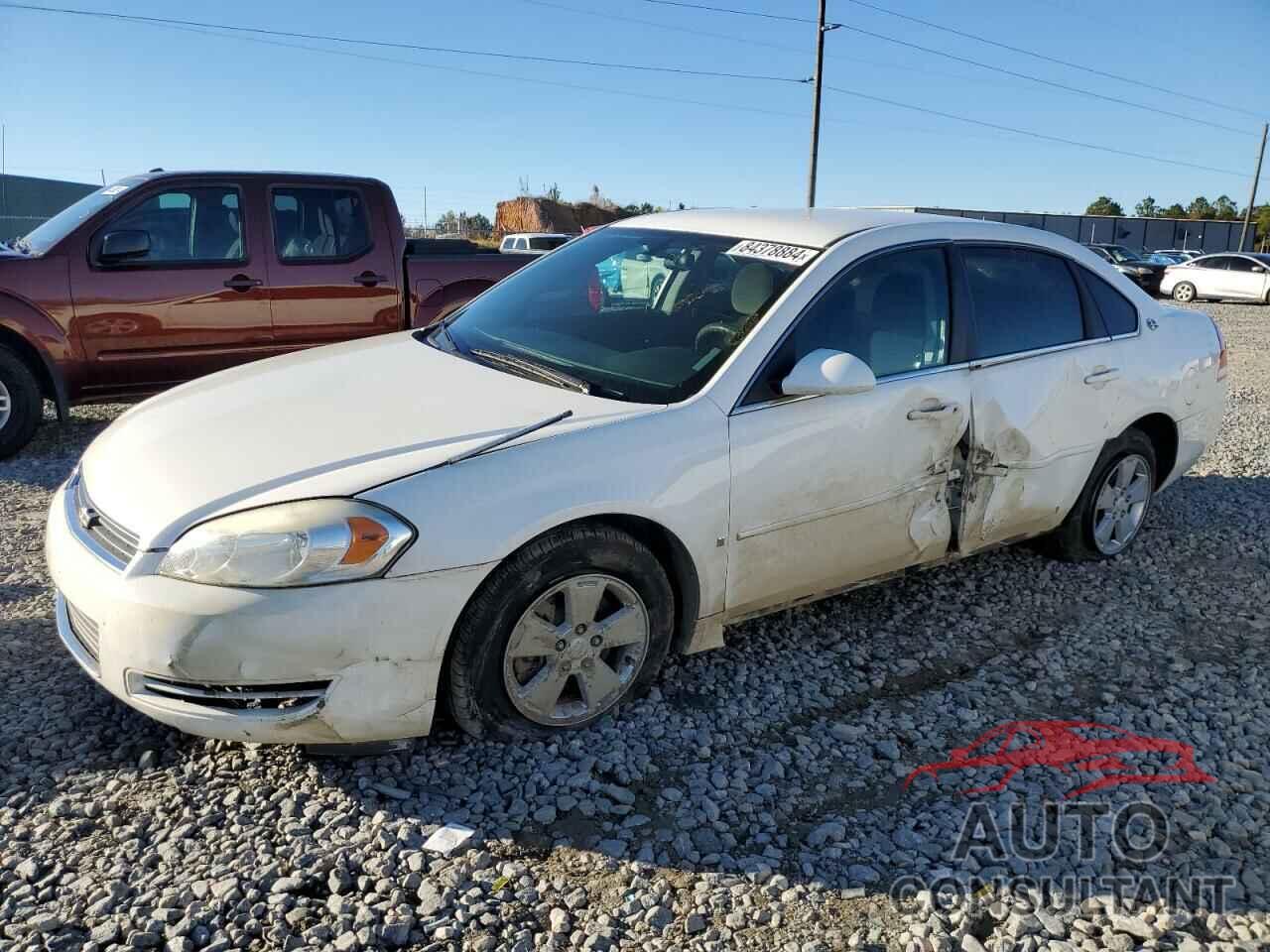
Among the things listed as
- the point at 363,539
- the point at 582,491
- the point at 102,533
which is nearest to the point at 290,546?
the point at 363,539

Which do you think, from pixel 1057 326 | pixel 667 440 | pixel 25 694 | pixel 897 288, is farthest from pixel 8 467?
pixel 1057 326

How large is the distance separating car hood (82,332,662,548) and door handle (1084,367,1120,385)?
2.35 meters

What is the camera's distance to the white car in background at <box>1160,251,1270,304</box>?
2652 centimetres

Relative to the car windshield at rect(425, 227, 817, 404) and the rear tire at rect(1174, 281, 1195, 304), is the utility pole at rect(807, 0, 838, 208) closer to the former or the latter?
the rear tire at rect(1174, 281, 1195, 304)

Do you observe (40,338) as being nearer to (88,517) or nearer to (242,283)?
(242,283)

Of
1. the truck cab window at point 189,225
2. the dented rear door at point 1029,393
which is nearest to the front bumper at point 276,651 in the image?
the dented rear door at point 1029,393

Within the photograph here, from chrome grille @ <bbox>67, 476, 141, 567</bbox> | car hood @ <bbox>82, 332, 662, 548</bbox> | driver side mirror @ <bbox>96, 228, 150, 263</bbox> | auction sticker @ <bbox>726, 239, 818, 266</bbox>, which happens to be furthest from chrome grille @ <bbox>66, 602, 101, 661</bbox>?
driver side mirror @ <bbox>96, 228, 150, 263</bbox>

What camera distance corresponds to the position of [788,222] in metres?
3.96

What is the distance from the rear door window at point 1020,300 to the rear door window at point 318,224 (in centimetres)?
482

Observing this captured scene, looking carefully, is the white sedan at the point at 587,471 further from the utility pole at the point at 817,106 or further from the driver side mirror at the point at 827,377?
the utility pole at the point at 817,106

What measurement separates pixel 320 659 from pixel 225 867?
22.3 inches

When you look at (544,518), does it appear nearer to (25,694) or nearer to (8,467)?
(25,694)

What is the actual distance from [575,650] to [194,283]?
197 inches

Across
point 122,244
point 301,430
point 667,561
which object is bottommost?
point 667,561
